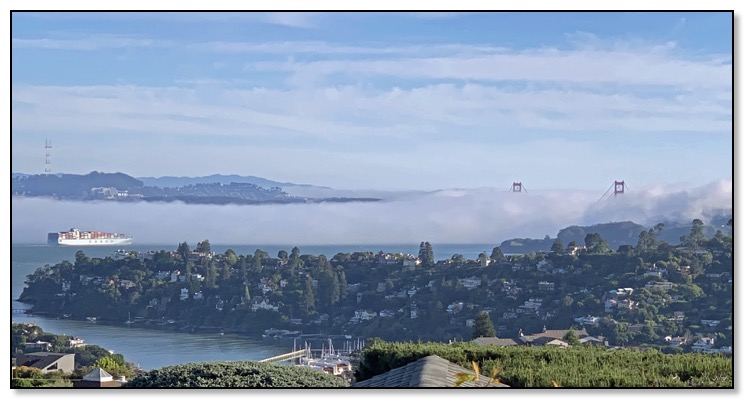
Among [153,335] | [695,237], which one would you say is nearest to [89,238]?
[153,335]

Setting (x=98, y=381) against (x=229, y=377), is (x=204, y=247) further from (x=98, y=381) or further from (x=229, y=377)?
(x=229, y=377)

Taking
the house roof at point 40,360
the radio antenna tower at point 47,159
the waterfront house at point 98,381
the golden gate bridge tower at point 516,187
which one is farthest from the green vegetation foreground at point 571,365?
the radio antenna tower at point 47,159

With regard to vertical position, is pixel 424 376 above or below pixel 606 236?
below

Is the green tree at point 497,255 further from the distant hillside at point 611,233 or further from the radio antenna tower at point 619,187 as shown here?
the radio antenna tower at point 619,187

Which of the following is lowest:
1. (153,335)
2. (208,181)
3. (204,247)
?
(153,335)

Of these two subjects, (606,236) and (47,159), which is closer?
(47,159)

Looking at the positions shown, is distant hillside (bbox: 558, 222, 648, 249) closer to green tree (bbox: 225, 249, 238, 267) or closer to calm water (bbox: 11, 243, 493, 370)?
calm water (bbox: 11, 243, 493, 370)
